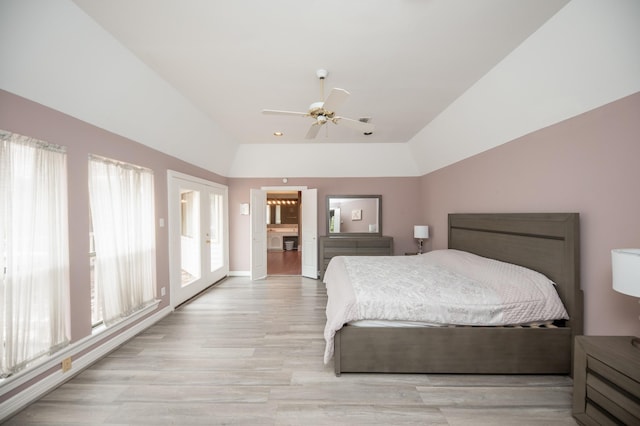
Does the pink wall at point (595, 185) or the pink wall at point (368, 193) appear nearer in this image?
the pink wall at point (595, 185)

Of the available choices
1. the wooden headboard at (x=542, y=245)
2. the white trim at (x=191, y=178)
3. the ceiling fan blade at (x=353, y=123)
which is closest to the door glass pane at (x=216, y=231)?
the white trim at (x=191, y=178)

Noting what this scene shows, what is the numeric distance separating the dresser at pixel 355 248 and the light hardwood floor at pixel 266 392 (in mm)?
2526

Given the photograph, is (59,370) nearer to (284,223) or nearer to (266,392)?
(266,392)

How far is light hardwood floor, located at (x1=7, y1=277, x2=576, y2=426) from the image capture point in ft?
5.50

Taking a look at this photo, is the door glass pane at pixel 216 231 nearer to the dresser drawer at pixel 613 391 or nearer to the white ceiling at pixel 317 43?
the white ceiling at pixel 317 43

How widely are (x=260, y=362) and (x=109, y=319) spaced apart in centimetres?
168

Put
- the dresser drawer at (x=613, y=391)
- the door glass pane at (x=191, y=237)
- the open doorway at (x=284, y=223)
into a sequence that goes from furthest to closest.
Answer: the open doorway at (x=284, y=223) → the door glass pane at (x=191, y=237) → the dresser drawer at (x=613, y=391)

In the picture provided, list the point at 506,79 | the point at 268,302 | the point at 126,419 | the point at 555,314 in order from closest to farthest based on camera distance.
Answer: the point at 126,419
the point at 555,314
the point at 506,79
the point at 268,302

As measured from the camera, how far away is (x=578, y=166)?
6.70 ft

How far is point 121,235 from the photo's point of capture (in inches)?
103

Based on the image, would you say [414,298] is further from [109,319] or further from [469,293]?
[109,319]

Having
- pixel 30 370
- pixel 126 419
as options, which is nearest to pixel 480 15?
pixel 126 419

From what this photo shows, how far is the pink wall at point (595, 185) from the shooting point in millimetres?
1702

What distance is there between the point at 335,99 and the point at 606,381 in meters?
2.71
